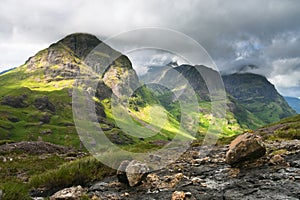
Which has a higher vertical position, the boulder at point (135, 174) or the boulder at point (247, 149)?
the boulder at point (247, 149)

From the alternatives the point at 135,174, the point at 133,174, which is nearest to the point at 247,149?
the point at 135,174

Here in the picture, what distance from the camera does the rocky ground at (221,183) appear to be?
1198 centimetres

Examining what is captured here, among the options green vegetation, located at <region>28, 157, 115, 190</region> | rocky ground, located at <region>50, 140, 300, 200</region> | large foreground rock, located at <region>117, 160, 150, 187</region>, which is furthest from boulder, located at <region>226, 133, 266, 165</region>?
green vegetation, located at <region>28, 157, 115, 190</region>

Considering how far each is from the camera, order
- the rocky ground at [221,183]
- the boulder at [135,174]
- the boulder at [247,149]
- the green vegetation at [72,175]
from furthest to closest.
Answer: the green vegetation at [72,175] < the boulder at [247,149] < the boulder at [135,174] < the rocky ground at [221,183]

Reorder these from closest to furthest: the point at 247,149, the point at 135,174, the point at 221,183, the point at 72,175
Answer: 1. the point at 221,183
2. the point at 135,174
3. the point at 247,149
4. the point at 72,175

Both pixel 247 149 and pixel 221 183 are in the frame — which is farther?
pixel 247 149

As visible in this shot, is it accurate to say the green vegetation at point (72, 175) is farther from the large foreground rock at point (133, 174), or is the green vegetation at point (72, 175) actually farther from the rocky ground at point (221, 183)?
the large foreground rock at point (133, 174)

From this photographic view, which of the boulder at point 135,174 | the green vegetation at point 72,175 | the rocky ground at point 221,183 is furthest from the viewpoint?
the green vegetation at point 72,175

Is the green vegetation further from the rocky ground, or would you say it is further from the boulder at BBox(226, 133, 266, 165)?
the boulder at BBox(226, 133, 266, 165)

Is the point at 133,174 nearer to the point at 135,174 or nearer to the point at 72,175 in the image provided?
the point at 135,174

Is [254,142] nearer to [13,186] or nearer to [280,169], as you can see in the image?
[280,169]

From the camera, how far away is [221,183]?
14.0 m

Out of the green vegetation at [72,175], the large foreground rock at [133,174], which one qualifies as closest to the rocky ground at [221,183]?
the large foreground rock at [133,174]

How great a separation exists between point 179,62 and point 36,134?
644ft
